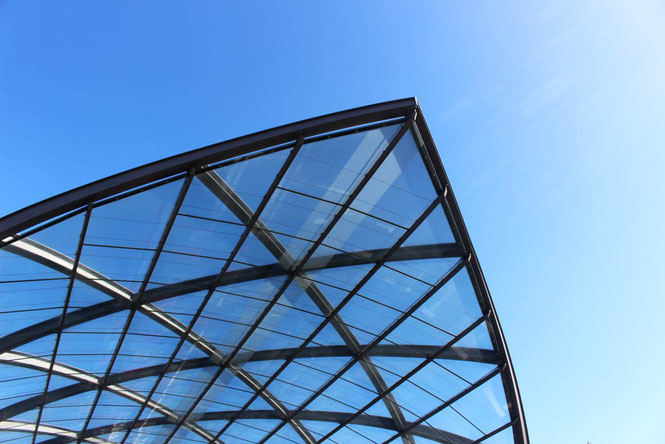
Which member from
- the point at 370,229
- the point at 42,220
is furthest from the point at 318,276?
the point at 42,220

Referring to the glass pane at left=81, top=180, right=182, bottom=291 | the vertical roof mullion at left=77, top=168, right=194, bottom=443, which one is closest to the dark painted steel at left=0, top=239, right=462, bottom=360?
the vertical roof mullion at left=77, top=168, right=194, bottom=443

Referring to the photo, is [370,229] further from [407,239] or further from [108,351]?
[108,351]

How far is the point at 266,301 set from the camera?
21.6 m

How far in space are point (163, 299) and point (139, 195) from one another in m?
6.80

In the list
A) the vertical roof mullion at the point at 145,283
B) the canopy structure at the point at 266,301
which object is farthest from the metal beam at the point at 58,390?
the vertical roof mullion at the point at 145,283

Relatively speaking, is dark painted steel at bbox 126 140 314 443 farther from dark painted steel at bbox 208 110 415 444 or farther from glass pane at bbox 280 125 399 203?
dark painted steel at bbox 208 110 415 444

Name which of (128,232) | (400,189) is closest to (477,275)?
(400,189)

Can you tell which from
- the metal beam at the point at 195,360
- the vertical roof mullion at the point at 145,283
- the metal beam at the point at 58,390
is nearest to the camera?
the vertical roof mullion at the point at 145,283

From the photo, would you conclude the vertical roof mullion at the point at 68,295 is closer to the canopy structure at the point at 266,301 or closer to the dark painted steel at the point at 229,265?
the canopy structure at the point at 266,301

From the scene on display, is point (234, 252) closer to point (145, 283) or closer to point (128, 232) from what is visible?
point (128, 232)

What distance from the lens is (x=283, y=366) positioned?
25484mm

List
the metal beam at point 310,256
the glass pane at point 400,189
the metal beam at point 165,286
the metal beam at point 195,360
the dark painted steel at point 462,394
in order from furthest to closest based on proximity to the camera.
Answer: the dark painted steel at point 462,394, the metal beam at point 195,360, the metal beam at point 165,286, the glass pane at point 400,189, the metal beam at point 310,256

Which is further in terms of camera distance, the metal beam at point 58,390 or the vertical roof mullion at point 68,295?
the metal beam at point 58,390

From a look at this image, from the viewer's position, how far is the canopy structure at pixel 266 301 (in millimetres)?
15547
